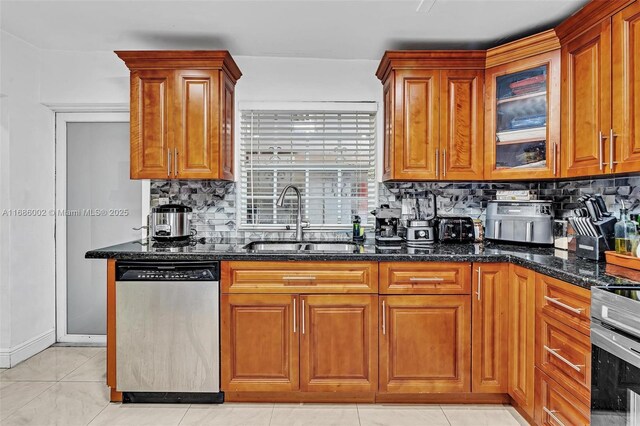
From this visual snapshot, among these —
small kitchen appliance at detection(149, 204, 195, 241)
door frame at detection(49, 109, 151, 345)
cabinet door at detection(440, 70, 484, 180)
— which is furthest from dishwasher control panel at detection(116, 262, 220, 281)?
cabinet door at detection(440, 70, 484, 180)

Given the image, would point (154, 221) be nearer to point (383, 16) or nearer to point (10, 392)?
point (10, 392)

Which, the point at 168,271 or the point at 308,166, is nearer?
the point at 168,271

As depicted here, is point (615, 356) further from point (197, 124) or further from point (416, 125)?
point (197, 124)

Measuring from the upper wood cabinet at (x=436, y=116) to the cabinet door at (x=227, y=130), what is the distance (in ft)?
3.86

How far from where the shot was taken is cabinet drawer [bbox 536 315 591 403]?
5.35 ft

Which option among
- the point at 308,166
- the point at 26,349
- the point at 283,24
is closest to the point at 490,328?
the point at 308,166

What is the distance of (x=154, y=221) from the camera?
2.79 meters

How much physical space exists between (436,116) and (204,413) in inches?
94.5

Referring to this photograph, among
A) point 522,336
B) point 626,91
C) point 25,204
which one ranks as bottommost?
point 522,336

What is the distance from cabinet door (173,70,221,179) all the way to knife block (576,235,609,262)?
7.43 ft

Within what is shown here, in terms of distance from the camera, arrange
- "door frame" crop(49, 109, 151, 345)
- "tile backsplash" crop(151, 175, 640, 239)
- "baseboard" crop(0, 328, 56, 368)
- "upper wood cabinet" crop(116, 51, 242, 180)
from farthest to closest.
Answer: "door frame" crop(49, 109, 151, 345), "tile backsplash" crop(151, 175, 640, 239), "baseboard" crop(0, 328, 56, 368), "upper wood cabinet" crop(116, 51, 242, 180)

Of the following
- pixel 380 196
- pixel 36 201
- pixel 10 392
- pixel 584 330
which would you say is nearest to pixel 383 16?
pixel 380 196

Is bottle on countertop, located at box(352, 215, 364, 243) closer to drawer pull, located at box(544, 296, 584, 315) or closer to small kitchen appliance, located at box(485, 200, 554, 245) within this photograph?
small kitchen appliance, located at box(485, 200, 554, 245)

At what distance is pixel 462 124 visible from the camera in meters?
2.71
